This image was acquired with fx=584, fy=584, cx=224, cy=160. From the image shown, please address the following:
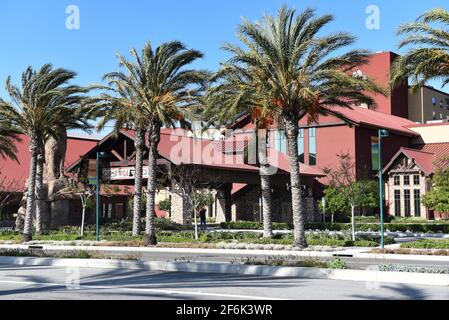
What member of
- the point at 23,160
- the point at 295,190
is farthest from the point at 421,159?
the point at 23,160

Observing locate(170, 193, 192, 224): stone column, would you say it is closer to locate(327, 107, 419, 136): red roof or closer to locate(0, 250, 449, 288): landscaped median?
locate(327, 107, 419, 136): red roof

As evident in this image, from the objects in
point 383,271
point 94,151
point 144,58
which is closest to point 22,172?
point 94,151

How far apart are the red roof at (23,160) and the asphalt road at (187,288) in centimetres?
3476

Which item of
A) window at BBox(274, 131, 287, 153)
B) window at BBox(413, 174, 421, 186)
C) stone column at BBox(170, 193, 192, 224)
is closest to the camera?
stone column at BBox(170, 193, 192, 224)

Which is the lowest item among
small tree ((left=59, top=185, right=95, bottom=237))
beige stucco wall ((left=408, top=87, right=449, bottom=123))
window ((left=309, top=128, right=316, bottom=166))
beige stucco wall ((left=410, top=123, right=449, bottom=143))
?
small tree ((left=59, top=185, right=95, bottom=237))

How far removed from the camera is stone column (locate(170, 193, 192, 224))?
42.9 m

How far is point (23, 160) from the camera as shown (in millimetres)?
56219

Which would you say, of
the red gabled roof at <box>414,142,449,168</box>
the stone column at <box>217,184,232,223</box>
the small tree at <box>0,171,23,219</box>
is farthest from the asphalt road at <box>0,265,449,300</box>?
the red gabled roof at <box>414,142,449,168</box>

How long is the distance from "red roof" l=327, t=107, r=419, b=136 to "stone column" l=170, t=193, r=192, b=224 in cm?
1670

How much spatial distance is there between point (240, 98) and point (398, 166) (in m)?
32.2

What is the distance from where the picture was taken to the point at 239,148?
1795 inches

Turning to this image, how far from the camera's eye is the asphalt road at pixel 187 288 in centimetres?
1173

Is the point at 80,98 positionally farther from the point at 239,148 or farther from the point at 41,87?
the point at 239,148

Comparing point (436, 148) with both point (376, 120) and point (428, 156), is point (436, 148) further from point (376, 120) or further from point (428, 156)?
point (376, 120)
